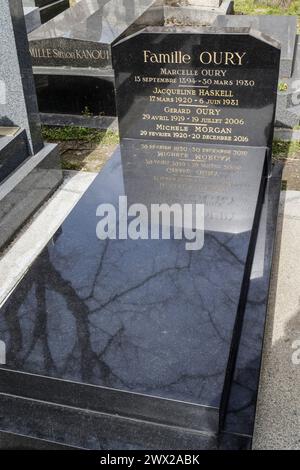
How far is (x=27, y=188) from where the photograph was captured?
4578 mm

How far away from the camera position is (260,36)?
13.4 ft

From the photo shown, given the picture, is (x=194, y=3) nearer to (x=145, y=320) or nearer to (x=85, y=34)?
(x=85, y=34)

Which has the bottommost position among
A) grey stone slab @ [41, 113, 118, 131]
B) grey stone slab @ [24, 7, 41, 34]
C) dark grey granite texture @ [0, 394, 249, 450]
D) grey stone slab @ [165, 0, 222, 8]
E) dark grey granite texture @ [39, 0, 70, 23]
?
grey stone slab @ [41, 113, 118, 131]

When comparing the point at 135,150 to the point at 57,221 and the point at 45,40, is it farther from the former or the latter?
the point at 45,40

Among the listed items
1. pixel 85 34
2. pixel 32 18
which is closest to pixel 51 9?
pixel 32 18

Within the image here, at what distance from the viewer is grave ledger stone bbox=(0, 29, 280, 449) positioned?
2426mm

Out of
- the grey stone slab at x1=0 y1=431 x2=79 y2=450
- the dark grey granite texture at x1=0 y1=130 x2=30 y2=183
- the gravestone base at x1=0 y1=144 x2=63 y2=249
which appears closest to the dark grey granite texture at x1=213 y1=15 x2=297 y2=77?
the gravestone base at x1=0 y1=144 x2=63 y2=249

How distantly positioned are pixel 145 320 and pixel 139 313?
0.07m

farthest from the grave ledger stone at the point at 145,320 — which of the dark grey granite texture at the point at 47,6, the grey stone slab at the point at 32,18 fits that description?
the dark grey granite texture at the point at 47,6

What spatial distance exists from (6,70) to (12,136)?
1.85 feet

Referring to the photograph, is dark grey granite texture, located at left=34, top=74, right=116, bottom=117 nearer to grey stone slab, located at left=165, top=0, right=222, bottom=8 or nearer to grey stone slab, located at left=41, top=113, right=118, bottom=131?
grey stone slab, located at left=41, top=113, right=118, bottom=131

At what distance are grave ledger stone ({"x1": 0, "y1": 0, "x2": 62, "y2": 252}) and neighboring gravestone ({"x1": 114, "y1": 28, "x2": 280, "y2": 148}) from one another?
0.81 metres

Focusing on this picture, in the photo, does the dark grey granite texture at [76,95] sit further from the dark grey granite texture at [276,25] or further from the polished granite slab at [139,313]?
the polished granite slab at [139,313]

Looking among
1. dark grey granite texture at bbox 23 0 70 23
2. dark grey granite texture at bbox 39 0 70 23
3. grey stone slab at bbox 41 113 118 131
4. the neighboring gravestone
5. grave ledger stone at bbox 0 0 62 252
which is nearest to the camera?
the neighboring gravestone
